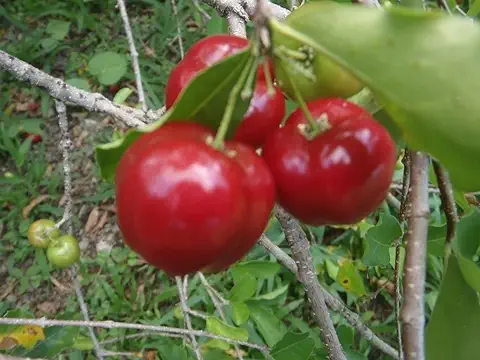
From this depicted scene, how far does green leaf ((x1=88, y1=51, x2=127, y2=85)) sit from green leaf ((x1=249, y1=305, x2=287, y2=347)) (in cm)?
116

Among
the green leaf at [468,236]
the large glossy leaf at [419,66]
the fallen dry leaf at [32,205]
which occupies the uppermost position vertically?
the large glossy leaf at [419,66]

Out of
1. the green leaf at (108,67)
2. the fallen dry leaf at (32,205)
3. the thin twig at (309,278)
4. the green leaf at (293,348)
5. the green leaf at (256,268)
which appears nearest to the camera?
the thin twig at (309,278)

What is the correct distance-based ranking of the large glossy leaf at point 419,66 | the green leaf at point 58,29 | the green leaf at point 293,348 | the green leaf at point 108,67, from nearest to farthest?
1. the large glossy leaf at point 419,66
2. the green leaf at point 293,348
3. the green leaf at point 108,67
4. the green leaf at point 58,29

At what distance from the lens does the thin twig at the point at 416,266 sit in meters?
0.53

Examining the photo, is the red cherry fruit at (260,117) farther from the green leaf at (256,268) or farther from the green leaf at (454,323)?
the green leaf at (256,268)

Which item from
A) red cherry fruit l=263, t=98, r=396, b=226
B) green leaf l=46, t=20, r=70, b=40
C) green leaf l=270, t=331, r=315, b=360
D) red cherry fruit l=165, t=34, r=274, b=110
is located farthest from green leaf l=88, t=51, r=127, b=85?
red cherry fruit l=263, t=98, r=396, b=226

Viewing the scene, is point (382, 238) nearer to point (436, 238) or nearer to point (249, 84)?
point (436, 238)

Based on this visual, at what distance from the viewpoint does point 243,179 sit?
555mm

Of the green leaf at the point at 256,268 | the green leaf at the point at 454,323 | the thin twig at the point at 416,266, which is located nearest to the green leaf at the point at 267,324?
the green leaf at the point at 256,268

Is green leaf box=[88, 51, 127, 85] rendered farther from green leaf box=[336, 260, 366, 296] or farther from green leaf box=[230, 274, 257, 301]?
green leaf box=[336, 260, 366, 296]

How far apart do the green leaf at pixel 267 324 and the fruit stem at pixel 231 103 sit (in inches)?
46.0

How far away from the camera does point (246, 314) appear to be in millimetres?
1529

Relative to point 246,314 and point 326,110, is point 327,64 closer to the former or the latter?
point 326,110

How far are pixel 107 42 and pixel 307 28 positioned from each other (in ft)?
8.42
